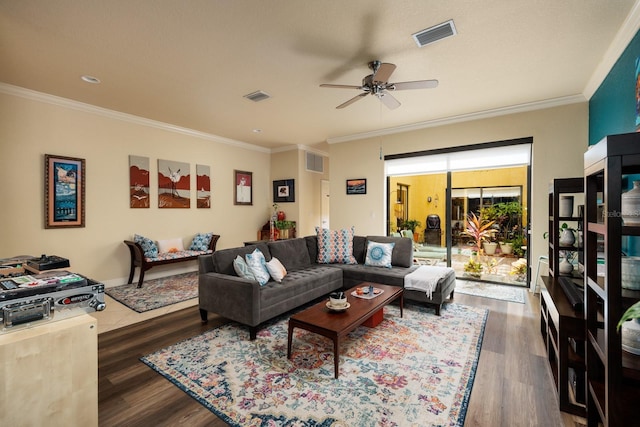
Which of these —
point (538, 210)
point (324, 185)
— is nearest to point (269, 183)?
point (324, 185)

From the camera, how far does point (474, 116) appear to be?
4.88m

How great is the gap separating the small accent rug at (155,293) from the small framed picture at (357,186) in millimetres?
3645

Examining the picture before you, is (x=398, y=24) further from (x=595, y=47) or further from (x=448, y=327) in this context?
(x=448, y=327)

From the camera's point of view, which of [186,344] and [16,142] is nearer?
[186,344]

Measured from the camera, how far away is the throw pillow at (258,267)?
320 cm

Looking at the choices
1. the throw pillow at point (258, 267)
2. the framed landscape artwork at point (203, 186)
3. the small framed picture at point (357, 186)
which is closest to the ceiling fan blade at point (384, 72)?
the throw pillow at point (258, 267)

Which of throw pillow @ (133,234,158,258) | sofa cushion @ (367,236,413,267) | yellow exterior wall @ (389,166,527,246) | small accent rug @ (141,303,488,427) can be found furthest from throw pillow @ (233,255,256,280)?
yellow exterior wall @ (389,166,527,246)

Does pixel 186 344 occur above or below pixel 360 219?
below

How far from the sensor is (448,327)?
315 cm

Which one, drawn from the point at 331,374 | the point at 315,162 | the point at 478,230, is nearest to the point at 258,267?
the point at 331,374

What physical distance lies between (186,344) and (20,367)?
163cm

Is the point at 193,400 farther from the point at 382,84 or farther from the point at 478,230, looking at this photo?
the point at 478,230

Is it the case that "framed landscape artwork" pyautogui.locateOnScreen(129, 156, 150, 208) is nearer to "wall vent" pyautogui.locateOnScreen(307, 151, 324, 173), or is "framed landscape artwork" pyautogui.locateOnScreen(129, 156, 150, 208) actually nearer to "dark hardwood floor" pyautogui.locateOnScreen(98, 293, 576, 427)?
"dark hardwood floor" pyautogui.locateOnScreen(98, 293, 576, 427)

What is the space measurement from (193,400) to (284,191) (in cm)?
574
